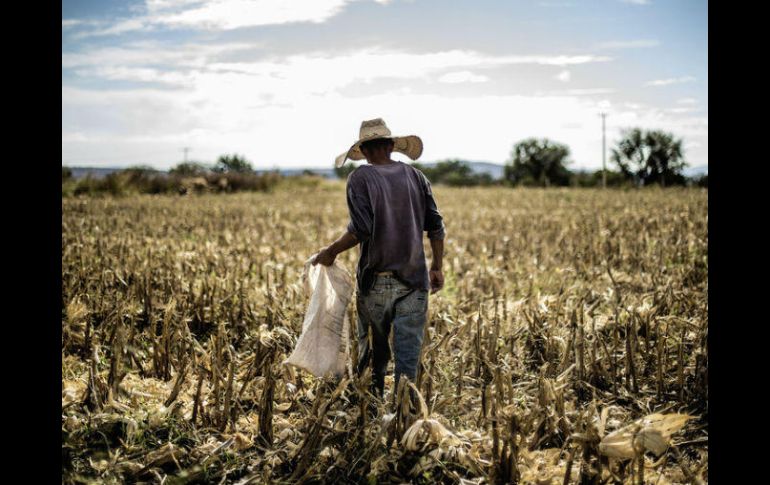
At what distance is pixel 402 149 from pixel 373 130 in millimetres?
536

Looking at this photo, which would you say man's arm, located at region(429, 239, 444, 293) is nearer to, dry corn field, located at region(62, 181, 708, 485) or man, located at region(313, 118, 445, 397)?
man, located at region(313, 118, 445, 397)

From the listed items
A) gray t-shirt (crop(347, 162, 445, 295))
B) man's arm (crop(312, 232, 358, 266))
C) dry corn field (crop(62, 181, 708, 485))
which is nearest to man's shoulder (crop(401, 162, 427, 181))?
gray t-shirt (crop(347, 162, 445, 295))

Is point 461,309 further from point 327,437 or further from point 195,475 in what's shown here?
point 195,475

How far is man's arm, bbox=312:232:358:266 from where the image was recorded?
10.4ft

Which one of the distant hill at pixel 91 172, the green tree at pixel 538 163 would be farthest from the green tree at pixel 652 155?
the distant hill at pixel 91 172

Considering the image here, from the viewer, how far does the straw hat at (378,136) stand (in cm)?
318

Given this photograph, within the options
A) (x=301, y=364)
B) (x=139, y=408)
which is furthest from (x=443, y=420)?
(x=139, y=408)

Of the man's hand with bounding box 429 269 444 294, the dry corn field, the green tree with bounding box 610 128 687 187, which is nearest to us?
the dry corn field

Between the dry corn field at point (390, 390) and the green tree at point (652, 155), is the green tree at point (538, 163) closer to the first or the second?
the green tree at point (652, 155)

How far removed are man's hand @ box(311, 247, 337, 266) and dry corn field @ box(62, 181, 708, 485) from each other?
659 millimetres
